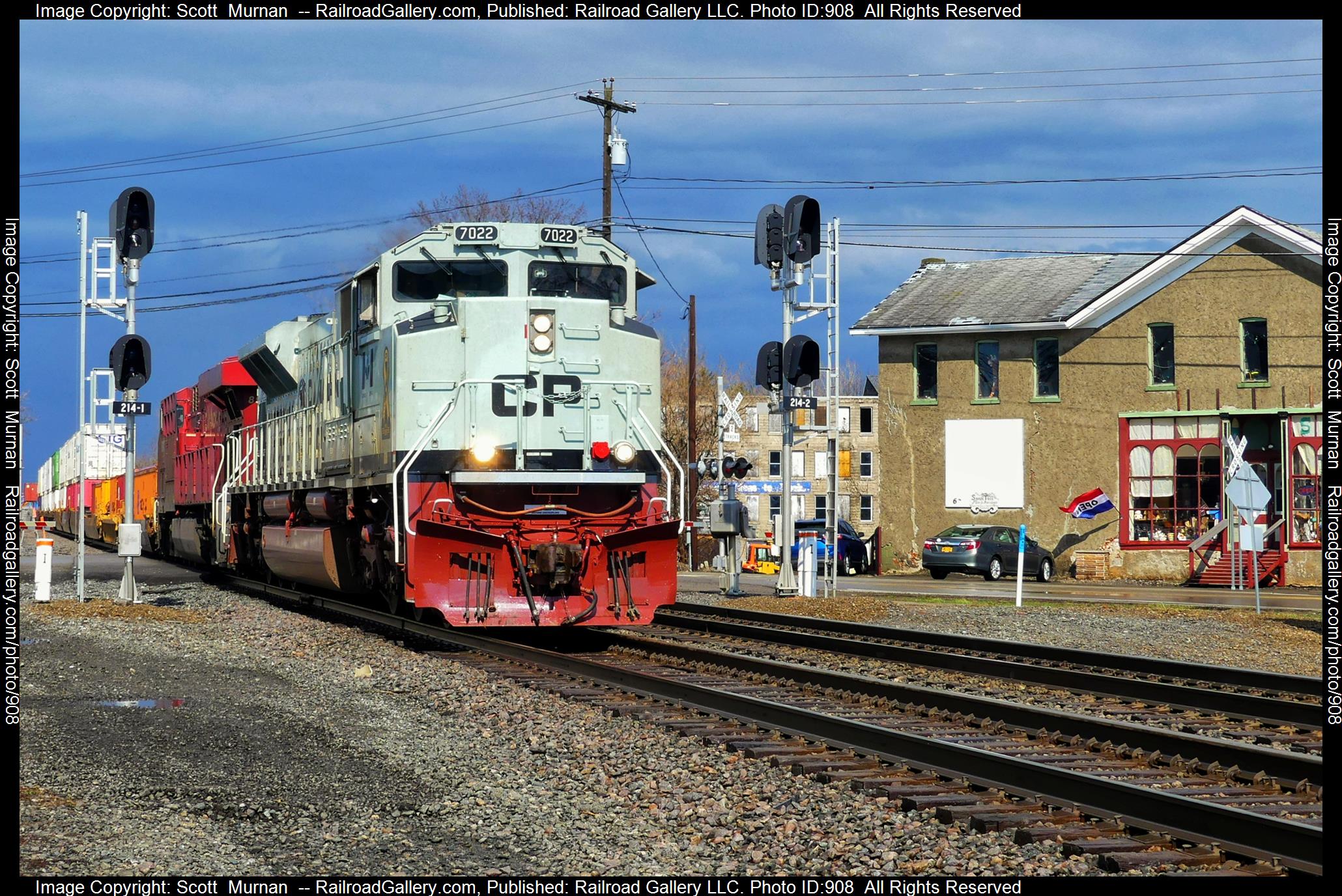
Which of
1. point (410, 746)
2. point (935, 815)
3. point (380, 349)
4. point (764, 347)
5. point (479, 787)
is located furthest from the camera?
point (764, 347)

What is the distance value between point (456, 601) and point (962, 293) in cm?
2721

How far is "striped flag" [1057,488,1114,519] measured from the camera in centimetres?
2964

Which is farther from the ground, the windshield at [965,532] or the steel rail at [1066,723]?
the windshield at [965,532]

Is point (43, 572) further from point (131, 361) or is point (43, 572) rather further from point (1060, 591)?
point (1060, 591)

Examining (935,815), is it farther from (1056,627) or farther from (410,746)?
(1056,627)

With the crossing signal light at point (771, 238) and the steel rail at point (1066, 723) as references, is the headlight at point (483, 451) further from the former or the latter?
the crossing signal light at point (771, 238)

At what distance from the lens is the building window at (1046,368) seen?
34.5m

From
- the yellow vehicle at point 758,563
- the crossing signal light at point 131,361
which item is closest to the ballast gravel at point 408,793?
the crossing signal light at point 131,361

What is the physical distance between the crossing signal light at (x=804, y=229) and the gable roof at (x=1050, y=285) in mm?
14925

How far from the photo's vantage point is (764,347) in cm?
2084

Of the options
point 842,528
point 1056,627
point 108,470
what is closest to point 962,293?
point 842,528

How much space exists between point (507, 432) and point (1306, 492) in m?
23.3

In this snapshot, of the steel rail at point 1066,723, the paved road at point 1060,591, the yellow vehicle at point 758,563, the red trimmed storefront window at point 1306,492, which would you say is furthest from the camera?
the yellow vehicle at point 758,563

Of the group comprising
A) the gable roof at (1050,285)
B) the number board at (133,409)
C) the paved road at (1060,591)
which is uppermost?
the gable roof at (1050,285)
